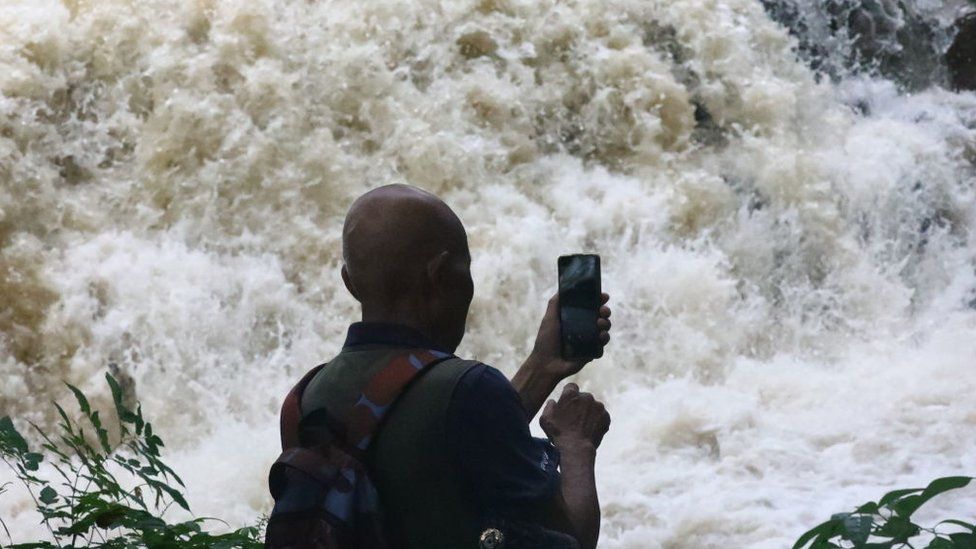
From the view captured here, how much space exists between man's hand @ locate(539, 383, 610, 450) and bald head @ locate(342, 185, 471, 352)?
226 mm

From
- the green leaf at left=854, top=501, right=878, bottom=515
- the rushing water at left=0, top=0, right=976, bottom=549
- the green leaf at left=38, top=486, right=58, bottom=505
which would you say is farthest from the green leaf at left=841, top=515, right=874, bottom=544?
the rushing water at left=0, top=0, right=976, bottom=549

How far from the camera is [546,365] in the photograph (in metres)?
1.76

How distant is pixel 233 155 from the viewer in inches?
257

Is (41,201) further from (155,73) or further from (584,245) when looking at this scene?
(584,245)

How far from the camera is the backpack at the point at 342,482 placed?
1423 mm

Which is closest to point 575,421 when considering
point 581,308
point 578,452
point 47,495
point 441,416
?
point 578,452

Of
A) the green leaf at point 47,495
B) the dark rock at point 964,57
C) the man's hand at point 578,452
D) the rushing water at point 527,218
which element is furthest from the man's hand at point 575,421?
the dark rock at point 964,57

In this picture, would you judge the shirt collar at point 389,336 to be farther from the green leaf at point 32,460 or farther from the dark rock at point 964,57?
the dark rock at point 964,57

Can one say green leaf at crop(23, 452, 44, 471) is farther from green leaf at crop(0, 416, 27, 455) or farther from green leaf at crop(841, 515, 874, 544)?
green leaf at crop(841, 515, 874, 544)

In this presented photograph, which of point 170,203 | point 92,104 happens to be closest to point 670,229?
point 170,203

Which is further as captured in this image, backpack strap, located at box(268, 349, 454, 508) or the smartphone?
the smartphone

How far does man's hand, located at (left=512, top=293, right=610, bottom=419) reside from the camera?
1.74m

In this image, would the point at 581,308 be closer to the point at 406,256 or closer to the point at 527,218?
the point at 406,256

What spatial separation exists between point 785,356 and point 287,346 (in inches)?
108
